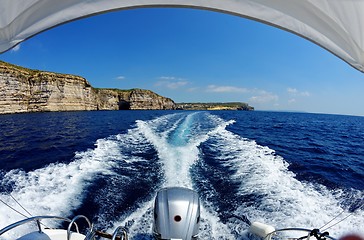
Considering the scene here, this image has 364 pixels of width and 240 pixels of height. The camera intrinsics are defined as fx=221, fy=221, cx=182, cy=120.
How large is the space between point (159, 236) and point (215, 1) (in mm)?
2322

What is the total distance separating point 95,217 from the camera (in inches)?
135

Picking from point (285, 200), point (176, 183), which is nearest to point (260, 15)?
point (285, 200)

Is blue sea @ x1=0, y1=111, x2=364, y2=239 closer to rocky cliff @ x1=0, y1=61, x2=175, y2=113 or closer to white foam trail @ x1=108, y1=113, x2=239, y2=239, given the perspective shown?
white foam trail @ x1=108, y1=113, x2=239, y2=239

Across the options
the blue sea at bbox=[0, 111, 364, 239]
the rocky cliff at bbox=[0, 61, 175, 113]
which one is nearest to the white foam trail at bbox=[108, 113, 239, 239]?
the blue sea at bbox=[0, 111, 364, 239]

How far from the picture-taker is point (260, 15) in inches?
51.7

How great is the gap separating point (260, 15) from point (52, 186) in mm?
4778

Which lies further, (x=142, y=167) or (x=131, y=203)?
(x=142, y=167)

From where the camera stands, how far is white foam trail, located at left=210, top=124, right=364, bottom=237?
358 centimetres

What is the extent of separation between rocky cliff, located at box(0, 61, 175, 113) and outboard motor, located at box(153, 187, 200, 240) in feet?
128

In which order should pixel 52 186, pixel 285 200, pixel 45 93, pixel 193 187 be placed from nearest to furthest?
pixel 285 200
pixel 52 186
pixel 193 187
pixel 45 93

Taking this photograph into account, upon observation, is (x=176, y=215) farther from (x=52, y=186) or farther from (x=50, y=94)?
(x=50, y=94)

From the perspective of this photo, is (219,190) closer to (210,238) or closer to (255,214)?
(255,214)

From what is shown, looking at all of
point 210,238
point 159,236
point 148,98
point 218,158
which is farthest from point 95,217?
point 148,98

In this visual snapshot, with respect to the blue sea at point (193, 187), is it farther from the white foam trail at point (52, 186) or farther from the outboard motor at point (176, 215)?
the outboard motor at point (176, 215)
